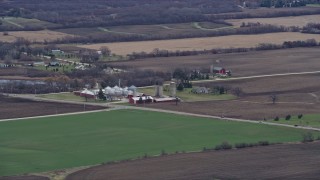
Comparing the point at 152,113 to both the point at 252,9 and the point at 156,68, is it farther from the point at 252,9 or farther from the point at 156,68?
the point at 252,9

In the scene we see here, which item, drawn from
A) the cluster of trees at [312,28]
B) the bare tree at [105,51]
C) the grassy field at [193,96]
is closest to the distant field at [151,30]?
the cluster of trees at [312,28]

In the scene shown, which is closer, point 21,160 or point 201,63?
point 21,160

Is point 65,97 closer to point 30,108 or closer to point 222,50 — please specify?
point 30,108

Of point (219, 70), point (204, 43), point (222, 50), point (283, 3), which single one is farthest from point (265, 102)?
point (283, 3)

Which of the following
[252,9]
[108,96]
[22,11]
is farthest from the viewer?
[252,9]

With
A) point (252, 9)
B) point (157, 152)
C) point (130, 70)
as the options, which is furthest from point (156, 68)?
point (252, 9)

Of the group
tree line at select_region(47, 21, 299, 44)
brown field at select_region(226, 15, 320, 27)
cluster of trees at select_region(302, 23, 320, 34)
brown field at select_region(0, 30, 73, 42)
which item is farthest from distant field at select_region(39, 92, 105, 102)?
brown field at select_region(226, 15, 320, 27)

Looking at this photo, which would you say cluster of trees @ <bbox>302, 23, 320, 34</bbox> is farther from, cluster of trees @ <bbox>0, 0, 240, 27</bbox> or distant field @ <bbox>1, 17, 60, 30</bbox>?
distant field @ <bbox>1, 17, 60, 30</bbox>
